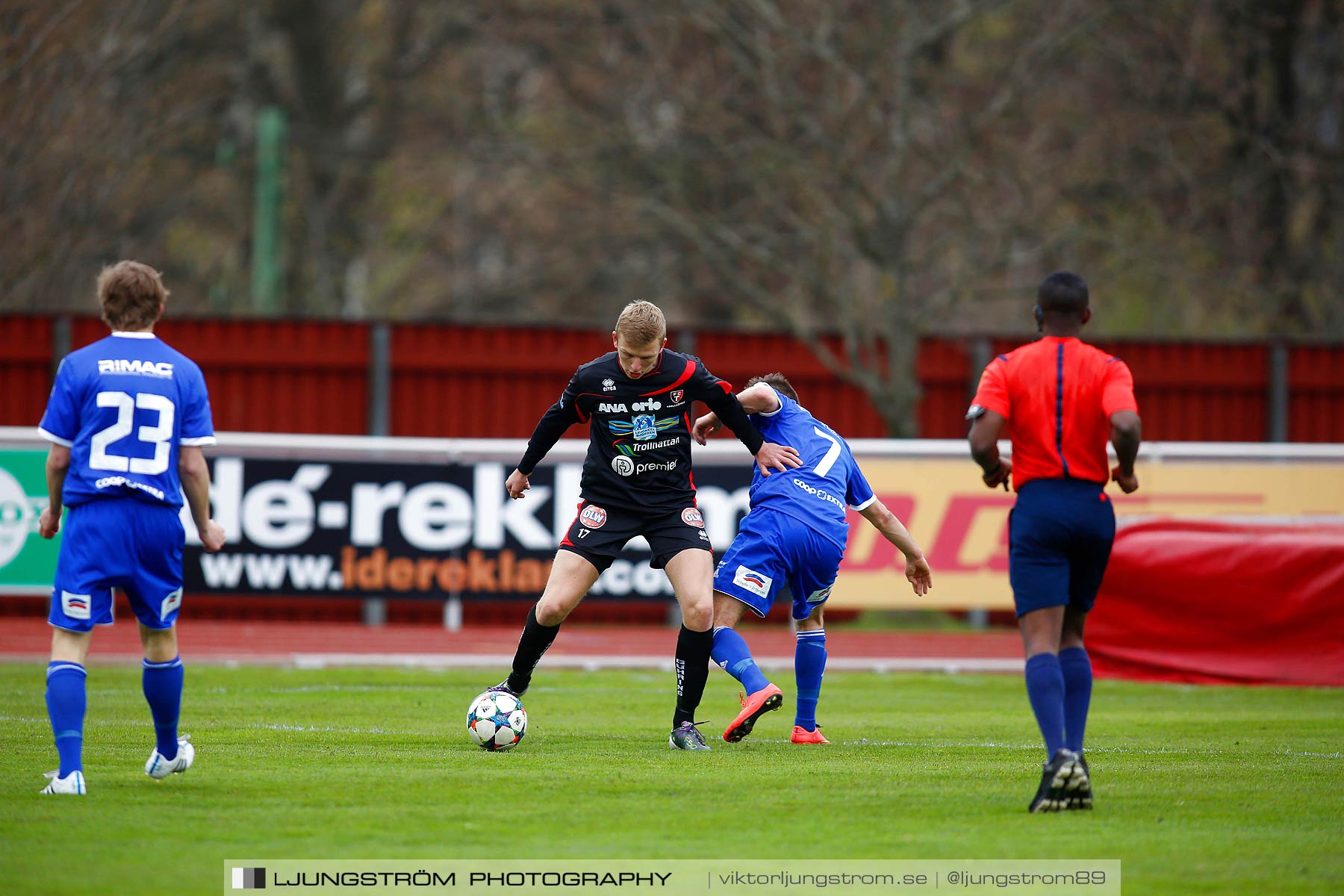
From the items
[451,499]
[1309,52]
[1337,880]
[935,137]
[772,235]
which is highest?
[1309,52]

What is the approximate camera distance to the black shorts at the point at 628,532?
810 cm

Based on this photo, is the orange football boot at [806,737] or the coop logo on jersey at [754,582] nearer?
the coop logo on jersey at [754,582]

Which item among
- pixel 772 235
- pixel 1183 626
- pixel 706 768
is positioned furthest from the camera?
pixel 772 235

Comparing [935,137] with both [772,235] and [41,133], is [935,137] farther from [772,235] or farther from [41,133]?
[41,133]

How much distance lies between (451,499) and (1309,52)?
14366 mm

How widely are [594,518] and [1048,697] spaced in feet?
9.22

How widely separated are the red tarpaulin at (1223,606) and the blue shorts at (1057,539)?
21.7 ft

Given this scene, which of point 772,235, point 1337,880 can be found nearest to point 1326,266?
point 772,235

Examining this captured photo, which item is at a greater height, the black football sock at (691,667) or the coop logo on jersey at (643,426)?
the coop logo on jersey at (643,426)

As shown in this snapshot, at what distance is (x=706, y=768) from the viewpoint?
290 inches

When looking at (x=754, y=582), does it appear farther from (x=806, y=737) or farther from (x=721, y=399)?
(x=721, y=399)

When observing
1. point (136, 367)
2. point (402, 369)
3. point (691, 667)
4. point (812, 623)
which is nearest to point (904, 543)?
point (812, 623)

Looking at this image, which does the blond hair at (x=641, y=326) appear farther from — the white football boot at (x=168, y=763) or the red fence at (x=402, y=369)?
the red fence at (x=402, y=369)

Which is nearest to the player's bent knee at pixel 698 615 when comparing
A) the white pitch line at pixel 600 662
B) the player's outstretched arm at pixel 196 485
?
the player's outstretched arm at pixel 196 485
